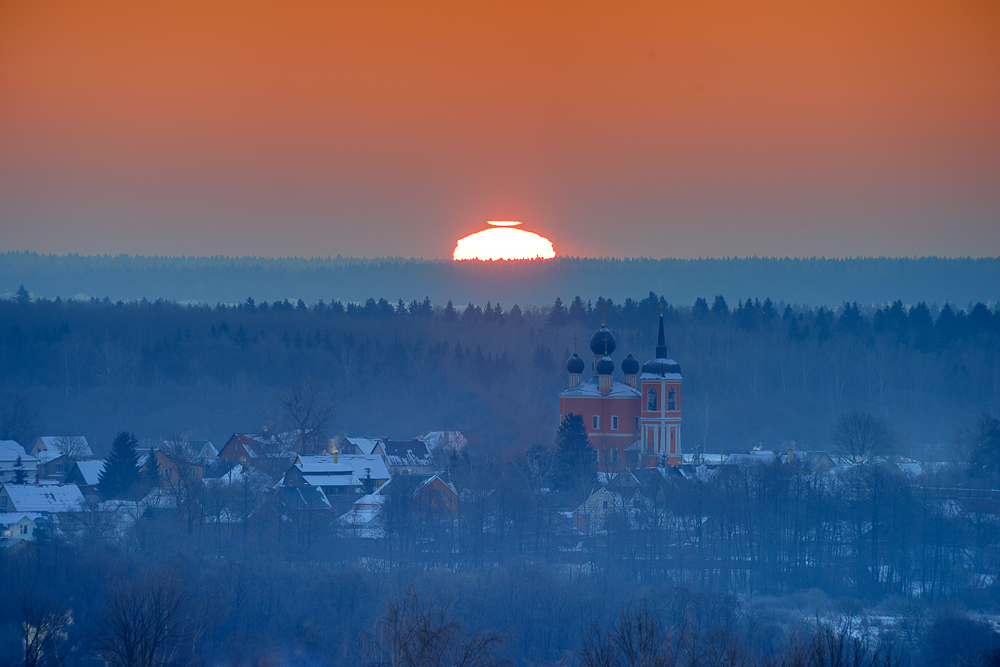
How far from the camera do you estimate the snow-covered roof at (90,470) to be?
53.6 metres

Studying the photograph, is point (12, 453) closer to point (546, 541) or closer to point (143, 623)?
point (546, 541)

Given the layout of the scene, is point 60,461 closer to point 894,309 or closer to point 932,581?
point 932,581

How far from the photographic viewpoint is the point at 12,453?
2350 inches

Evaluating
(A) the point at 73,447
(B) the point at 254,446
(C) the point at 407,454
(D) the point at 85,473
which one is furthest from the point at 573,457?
(A) the point at 73,447

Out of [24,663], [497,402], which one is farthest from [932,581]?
[497,402]

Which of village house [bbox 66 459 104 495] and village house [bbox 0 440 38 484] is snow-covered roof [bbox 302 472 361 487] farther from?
village house [bbox 0 440 38 484]

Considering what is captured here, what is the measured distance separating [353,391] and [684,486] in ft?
131

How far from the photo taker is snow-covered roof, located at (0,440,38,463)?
193 feet

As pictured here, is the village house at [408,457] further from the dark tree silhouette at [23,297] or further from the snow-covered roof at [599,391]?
the dark tree silhouette at [23,297]

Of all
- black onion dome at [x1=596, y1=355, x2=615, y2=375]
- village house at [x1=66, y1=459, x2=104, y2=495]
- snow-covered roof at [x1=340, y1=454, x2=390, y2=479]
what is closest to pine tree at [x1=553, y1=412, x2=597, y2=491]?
black onion dome at [x1=596, y1=355, x2=615, y2=375]

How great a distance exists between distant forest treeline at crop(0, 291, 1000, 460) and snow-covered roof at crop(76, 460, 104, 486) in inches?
501

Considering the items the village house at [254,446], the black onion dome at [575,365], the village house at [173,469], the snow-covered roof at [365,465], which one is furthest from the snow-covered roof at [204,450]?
the black onion dome at [575,365]

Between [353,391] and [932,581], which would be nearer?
[932,581]

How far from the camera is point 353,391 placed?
85.2m
